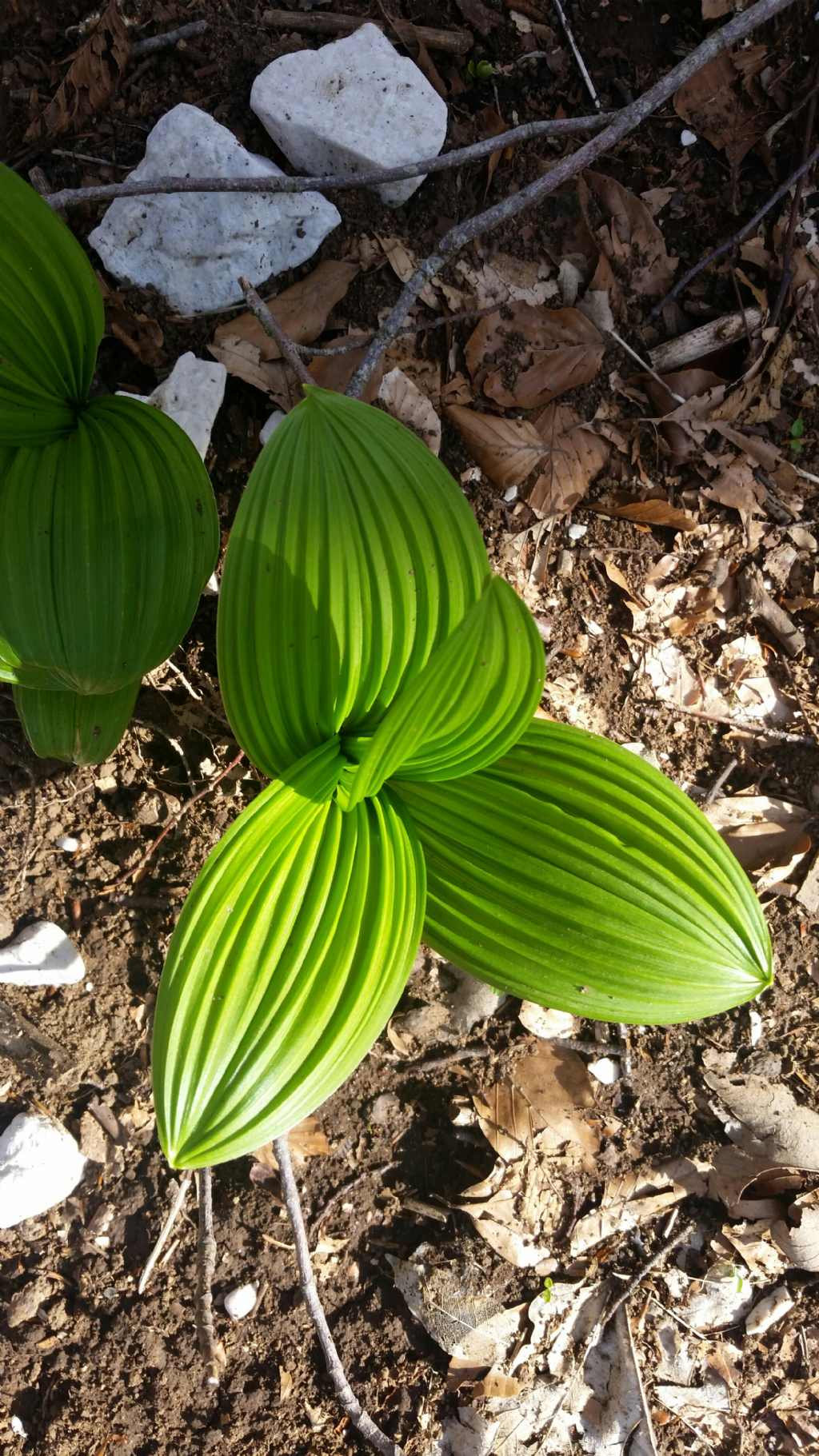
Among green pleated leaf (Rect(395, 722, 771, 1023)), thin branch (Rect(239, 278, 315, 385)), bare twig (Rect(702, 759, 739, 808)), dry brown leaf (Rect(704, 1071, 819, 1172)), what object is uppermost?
thin branch (Rect(239, 278, 315, 385))

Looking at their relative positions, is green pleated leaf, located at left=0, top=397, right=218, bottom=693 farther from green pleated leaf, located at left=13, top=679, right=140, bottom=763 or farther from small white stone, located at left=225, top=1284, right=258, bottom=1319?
small white stone, located at left=225, top=1284, right=258, bottom=1319

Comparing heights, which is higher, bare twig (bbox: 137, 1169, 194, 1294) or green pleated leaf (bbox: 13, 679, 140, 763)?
green pleated leaf (bbox: 13, 679, 140, 763)

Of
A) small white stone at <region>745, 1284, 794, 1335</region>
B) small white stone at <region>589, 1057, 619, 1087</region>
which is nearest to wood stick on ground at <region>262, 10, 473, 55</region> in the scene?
small white stone at <region>589, 1057, 619, 1087</region>

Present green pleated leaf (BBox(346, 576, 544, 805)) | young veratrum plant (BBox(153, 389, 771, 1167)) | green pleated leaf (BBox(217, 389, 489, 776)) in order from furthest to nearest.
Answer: green pleated leaf (BBox(217, 389, 489, 776))
young veratrum plant (BBox(153, 389, 771, 1167))
green pleated leaf (BBox(346, 576, 544, 805))

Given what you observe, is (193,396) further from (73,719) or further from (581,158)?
(581,158)

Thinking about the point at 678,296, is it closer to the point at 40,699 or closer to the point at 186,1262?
the point at 40,699

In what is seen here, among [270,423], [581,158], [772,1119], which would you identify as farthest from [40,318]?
[772,1119]

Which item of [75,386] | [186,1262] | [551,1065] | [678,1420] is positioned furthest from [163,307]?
[678,1420]

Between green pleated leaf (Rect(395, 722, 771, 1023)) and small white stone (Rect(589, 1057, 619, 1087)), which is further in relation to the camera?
small white stone (Rect(589, 1057, 619, 1087))
